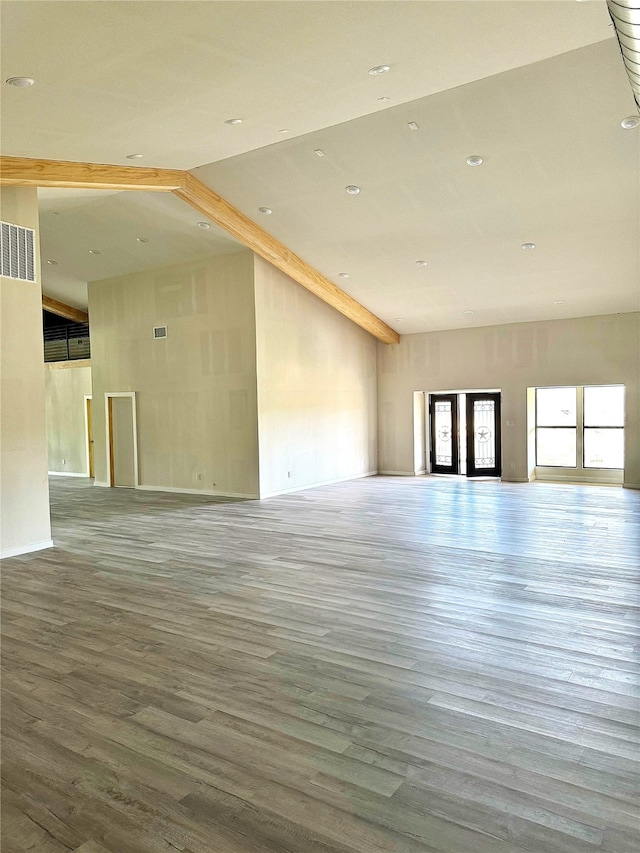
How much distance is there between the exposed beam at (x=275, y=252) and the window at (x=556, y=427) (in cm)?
354

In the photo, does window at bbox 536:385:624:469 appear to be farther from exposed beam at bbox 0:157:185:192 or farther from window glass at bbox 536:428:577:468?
exposed beam at bbox 0:157:185:192

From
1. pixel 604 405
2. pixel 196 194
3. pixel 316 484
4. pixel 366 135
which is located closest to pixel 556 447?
pixel 604 405

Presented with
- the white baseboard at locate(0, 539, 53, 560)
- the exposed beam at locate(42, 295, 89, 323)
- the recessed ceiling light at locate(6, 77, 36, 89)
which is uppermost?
the exposed beam at locate(42, 295, 89, 323)

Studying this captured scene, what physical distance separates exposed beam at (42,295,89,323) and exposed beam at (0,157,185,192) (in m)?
8.32

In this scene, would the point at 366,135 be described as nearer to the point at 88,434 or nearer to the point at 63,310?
the point at 63,310

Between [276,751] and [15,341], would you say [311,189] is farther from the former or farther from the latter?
[276,751]

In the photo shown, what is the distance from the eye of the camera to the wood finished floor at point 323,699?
209cm

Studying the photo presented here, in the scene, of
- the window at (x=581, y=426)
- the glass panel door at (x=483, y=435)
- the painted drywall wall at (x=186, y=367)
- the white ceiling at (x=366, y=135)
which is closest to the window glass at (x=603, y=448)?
the window at (x=581, y=426)

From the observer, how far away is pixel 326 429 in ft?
38.8

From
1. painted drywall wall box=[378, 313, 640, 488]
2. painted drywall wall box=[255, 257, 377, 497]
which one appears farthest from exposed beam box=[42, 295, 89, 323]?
painted drywall wall box=[378, 313, 640, 488]

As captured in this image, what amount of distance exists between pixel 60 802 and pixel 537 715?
2087mm

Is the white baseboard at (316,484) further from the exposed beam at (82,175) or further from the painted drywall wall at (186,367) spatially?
the exposed beam at (82,175)

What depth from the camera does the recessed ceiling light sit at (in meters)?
3.94

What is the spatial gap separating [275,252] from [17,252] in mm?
4179
